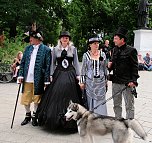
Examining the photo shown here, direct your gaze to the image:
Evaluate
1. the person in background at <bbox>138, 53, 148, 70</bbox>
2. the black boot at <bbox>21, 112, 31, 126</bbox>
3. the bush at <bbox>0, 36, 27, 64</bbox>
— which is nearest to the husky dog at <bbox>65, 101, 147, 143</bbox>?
the black boot at <bbox>21, 112, 31, 126</bbox>

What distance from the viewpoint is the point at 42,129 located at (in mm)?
6047

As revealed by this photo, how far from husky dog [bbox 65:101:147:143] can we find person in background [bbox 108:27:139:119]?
0.69m

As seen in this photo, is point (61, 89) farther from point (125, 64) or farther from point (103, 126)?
point (103, 126)

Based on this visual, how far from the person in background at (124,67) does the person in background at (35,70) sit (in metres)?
1.27

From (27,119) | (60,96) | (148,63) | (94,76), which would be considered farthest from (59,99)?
(148,63)

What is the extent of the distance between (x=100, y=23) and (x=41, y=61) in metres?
21.7

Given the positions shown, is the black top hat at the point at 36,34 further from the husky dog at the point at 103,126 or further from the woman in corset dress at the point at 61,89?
the husky dog at the point at 103,126

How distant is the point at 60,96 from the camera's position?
5.84 m

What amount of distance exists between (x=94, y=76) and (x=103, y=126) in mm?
1202

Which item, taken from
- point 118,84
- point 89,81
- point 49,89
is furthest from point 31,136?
point 118,84

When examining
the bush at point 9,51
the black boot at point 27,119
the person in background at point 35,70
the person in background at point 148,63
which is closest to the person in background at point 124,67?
the person in background at point 35,70

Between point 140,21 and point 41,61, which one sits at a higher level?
point 140,21

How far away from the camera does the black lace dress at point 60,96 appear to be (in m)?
5.75

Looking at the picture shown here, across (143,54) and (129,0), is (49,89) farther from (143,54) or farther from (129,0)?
(129,0)
